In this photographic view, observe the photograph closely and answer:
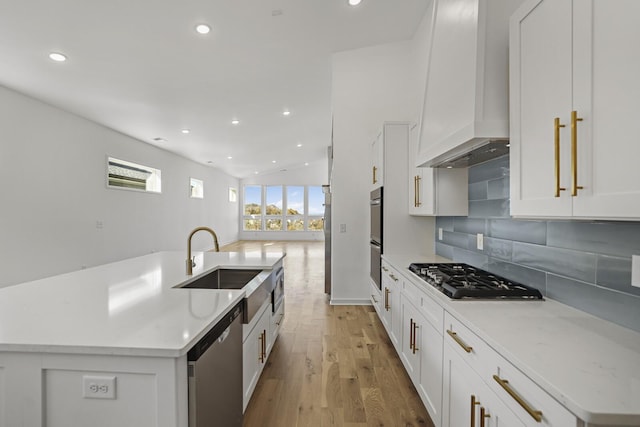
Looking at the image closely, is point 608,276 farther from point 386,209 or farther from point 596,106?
point 386,209

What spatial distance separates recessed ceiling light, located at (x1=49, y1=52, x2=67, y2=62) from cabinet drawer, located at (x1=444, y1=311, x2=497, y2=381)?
4083mm

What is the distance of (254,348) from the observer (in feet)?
6.77

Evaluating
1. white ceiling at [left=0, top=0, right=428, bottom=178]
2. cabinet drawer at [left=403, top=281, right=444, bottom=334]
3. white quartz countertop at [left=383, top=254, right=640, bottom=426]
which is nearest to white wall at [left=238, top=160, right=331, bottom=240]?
white ceiling at [left=0, top=0, right=428, bottom=178]

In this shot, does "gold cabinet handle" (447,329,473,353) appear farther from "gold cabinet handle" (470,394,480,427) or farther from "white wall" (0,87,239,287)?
"white wall" (0,87,239,287)

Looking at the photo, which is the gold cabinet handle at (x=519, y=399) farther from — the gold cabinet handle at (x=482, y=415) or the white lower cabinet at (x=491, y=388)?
the gold cabinet handle at (x=482, y=415)

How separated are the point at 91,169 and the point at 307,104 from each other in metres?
3.68

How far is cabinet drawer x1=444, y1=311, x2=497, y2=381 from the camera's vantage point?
115 cm

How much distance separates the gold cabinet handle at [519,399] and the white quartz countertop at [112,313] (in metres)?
1.02

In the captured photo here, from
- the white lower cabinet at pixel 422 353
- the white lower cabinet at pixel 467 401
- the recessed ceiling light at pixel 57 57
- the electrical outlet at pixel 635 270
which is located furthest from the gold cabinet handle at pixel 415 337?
the recessed ceiling light at pixel 57 57

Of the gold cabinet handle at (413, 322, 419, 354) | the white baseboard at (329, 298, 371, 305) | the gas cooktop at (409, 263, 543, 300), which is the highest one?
the gas cooktop at (409, 263, 543, 300)

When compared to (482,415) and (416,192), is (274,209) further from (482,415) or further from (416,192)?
(482,415)

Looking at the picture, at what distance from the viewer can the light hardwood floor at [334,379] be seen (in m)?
1.97

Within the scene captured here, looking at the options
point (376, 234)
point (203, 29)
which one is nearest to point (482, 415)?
point (376, 234)

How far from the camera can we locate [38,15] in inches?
99.6
